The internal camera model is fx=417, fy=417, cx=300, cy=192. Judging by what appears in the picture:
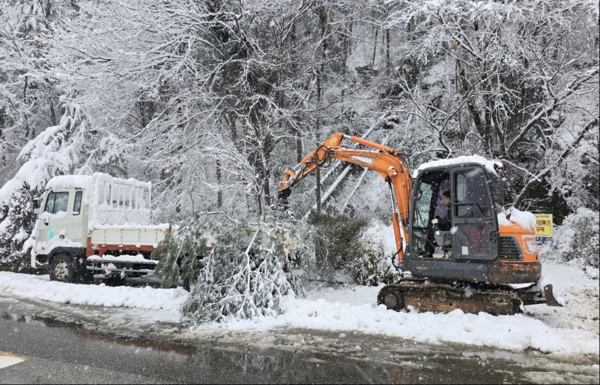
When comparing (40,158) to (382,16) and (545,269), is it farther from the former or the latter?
(545,269)

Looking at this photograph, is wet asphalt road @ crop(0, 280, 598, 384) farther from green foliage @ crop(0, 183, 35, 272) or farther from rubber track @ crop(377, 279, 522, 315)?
green foliage @ crop(0, 183, 35, 272)

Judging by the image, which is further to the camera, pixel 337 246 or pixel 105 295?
pixel 337 246

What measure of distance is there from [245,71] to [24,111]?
12.9 metres

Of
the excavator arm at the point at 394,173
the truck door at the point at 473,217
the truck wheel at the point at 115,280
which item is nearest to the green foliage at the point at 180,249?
the excavator arm at the point at 394,173

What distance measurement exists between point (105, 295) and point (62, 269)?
2.97 meters

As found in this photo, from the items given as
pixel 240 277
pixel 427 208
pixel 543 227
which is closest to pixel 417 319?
pixel 427 208

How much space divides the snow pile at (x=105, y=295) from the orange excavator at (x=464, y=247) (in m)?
4.22

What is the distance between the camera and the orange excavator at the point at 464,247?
6.49 meters

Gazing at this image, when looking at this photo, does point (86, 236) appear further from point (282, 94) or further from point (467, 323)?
point (467, 323)

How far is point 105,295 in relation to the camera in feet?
29.0

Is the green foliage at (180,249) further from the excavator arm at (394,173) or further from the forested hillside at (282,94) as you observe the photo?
the excavator arm at (394,173)

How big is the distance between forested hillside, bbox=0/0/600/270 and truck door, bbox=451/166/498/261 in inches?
142

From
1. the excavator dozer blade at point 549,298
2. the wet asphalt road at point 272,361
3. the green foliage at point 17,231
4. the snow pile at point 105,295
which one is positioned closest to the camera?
the wet asphalt road at point 272,361

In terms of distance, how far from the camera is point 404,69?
53.6ft
